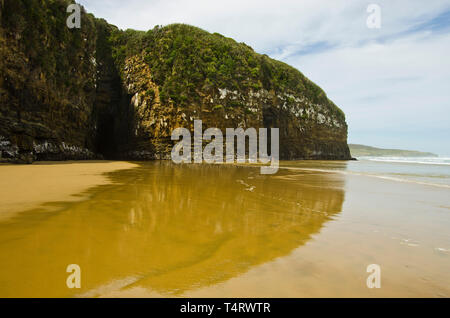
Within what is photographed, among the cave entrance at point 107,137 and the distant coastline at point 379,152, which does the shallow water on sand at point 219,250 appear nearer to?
the cave entrance at point 107,137

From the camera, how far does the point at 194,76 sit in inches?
1038

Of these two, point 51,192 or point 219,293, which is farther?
point 51,192

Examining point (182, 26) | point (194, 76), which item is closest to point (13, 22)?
point (194, 76)

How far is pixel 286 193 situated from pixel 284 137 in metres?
30.7

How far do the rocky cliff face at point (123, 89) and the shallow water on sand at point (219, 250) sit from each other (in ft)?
43.2

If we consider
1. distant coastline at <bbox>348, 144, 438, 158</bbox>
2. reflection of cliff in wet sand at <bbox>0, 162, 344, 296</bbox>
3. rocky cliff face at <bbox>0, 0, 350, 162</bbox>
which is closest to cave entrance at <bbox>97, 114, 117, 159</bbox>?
rocky cliff face at <bbox>0, 0, 350, 162</bbox>

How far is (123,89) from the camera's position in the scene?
90.6 feet

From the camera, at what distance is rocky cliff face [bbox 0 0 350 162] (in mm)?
15172

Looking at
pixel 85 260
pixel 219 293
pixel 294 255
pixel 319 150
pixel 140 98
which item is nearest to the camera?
pixel 219 293

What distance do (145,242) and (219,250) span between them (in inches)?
31.1

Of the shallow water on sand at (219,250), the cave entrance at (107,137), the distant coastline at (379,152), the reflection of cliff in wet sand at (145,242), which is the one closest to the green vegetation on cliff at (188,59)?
the cave entrance at (107,137)

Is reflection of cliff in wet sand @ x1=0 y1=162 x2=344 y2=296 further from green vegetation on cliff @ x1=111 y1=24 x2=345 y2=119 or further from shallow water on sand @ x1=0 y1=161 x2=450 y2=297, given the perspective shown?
green vegetation on cliff @ x1=111 y1=24 x2=345 y2=119
